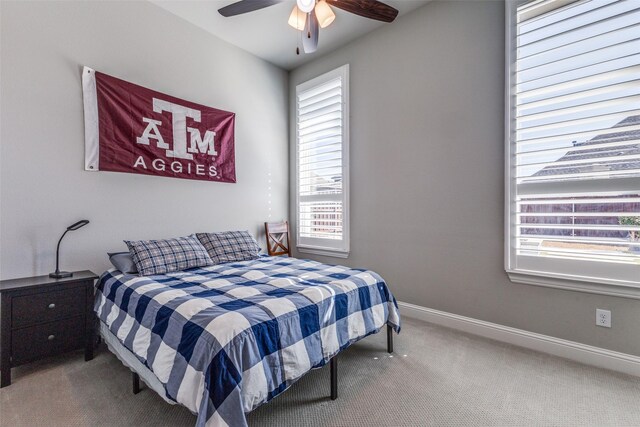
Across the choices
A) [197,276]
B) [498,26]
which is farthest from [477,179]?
[197,276]

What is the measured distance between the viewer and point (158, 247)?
2.53 meters

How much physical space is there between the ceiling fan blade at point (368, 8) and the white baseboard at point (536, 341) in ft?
8.69

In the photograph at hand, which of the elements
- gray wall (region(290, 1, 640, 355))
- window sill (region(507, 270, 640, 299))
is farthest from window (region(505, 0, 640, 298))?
gray wall (region(290, 1, 640, 355))

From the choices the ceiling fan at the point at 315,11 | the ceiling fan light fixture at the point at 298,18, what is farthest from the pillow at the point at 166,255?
the ceiling fan light fixture at the point at 298,18

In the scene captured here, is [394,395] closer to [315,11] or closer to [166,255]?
[166,255]

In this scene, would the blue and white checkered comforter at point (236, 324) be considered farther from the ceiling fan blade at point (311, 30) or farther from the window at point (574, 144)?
the ceiling fan blade at point (311, 30)

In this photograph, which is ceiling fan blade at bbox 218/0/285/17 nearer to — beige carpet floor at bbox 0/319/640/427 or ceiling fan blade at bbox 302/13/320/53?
ceiling fan blade at bbox 302/13/320/53

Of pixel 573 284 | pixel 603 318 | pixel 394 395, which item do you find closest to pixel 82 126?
pixel 394 395

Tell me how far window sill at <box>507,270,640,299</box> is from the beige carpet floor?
0.54 m

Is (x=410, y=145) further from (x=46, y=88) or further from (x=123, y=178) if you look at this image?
(x=46, y=88)

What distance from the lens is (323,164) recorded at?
384cm

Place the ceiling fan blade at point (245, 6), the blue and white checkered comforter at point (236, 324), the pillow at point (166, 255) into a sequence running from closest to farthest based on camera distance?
the blue and white checkered comforter at point (236, 324) → the ceiling fan blade at point (245, 6) → the pillow at point (166, 255)

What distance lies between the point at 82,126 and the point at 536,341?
4.12 m

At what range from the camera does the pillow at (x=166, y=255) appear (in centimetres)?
238
